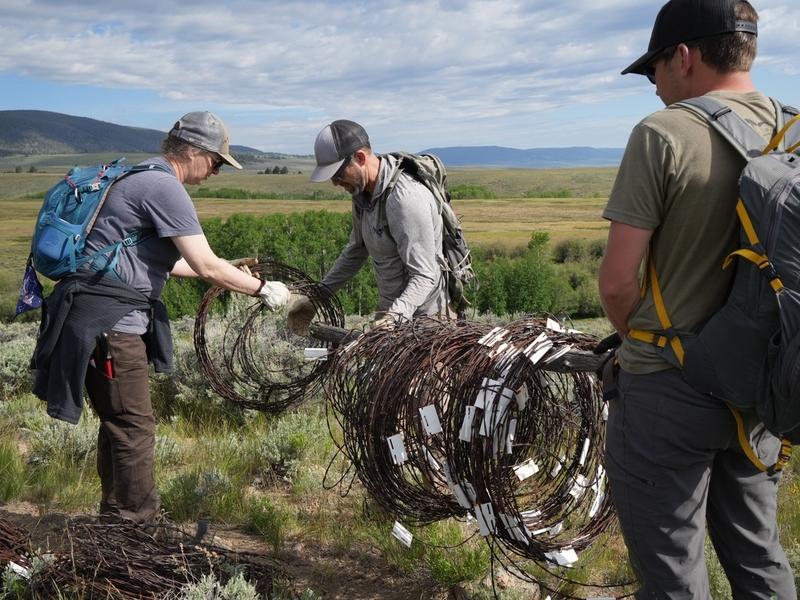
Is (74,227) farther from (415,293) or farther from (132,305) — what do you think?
(415,293)

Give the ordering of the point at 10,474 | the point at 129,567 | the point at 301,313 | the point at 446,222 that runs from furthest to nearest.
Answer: the point at 301,313, the point at 10,474, the point at 446,222, the point at 129,567

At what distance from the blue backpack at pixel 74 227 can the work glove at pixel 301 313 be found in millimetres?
1424

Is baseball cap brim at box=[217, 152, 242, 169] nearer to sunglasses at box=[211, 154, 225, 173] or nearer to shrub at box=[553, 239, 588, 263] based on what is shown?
sunglasses at box=[211, 154, 225, 173]

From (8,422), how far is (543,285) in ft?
81.0

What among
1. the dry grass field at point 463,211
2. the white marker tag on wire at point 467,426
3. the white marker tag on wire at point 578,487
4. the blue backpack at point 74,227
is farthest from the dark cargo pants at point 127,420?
the dry grass field at point 463,211

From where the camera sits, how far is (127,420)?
11.7ft

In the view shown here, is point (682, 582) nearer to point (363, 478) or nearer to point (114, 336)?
point (363, 478)

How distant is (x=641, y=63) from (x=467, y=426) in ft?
4.67

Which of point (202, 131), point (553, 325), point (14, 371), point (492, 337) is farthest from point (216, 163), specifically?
point (14, 371)

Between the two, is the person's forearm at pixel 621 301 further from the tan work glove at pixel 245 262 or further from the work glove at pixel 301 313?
the tan work glove at pixel 245 262

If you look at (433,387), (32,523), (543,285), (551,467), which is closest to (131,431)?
(32,523)

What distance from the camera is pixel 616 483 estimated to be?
2.28m

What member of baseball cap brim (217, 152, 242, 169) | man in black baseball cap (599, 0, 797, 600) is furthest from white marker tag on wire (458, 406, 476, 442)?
baseball cap brim (217, 152, 242, 169)

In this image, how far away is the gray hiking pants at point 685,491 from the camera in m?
2.11
